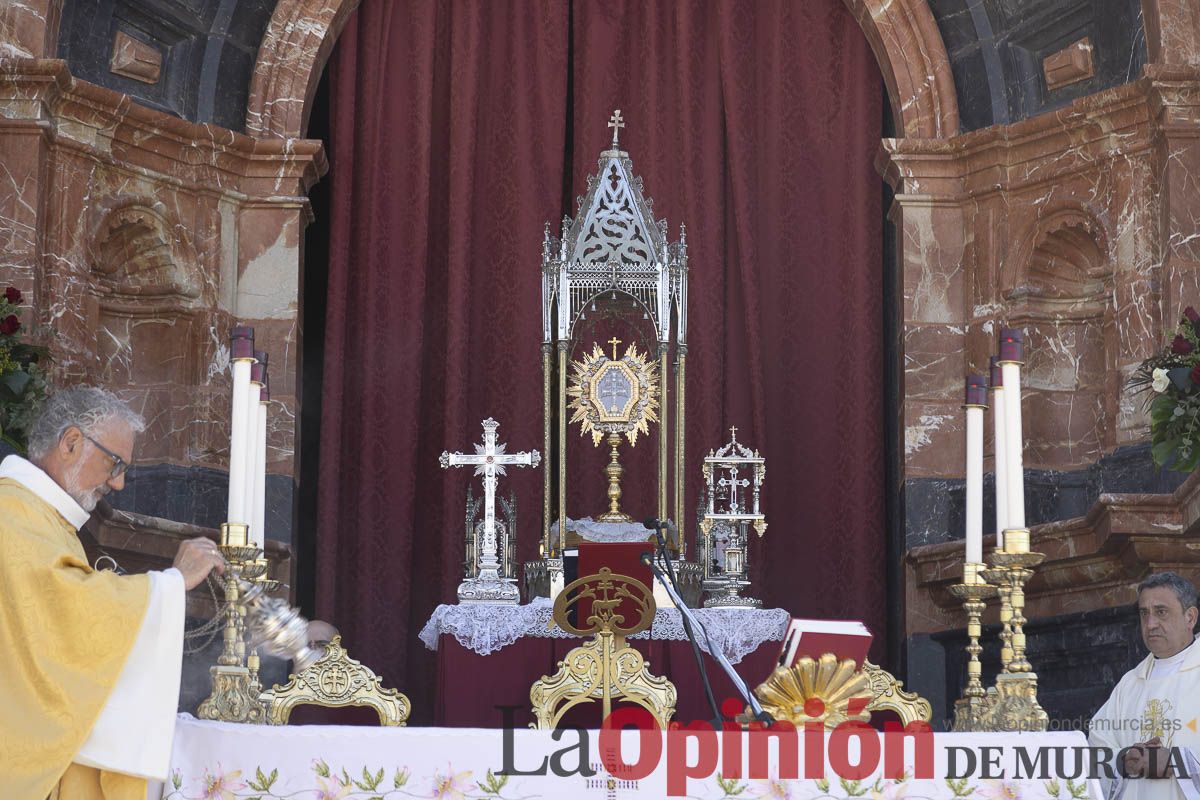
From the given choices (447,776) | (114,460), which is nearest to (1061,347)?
(447,776)

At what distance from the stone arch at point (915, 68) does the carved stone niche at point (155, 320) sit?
3578 millimetres

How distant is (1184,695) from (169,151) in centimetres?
536

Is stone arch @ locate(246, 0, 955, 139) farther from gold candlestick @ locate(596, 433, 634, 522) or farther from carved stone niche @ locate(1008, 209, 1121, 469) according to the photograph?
gold candlestick @ locate(596, 433, 634, 522)

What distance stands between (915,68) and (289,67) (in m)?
3.15

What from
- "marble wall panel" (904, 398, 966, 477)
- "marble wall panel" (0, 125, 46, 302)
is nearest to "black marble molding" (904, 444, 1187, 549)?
"marble wall panel" (904, 398, 966, 477)

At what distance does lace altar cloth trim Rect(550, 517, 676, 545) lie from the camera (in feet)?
24.8

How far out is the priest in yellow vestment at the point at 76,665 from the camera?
4.43 meters

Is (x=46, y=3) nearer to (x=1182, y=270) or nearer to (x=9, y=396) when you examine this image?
(x=9, y=396)

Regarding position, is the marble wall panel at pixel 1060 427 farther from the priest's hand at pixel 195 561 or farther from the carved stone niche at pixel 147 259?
the priest's hand at pixel 195 561

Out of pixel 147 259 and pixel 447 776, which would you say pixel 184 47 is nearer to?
pixel 147 259

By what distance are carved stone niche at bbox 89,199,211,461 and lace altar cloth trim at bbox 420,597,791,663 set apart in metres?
2.34

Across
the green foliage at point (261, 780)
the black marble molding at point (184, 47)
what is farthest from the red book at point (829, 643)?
the black marble molding at point (184, 47)

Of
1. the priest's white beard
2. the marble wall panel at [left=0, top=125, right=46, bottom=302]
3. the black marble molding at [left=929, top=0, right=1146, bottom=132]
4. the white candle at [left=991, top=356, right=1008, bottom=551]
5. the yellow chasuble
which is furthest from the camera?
the black marble molding at [left=929, top=0, right=1146, bottom=132]

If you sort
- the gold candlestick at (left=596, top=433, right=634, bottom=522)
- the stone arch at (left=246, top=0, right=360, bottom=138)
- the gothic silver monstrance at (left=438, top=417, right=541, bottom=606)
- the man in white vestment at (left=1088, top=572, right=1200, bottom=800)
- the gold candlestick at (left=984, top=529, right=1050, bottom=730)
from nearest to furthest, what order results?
the gold candlestick at (left=984, top=529, right=1050, bottom=730), the man in white vestment at (left=1088, top=572, right=1200, bottom=800), the gothic silver monstrance at (left=438, top=417, right=541, bottom=606), the gold candlestick at (left=596, top=433, right=634, bottom=522), the stone arch at (left=246, top=0, right=360, bottom=138)
